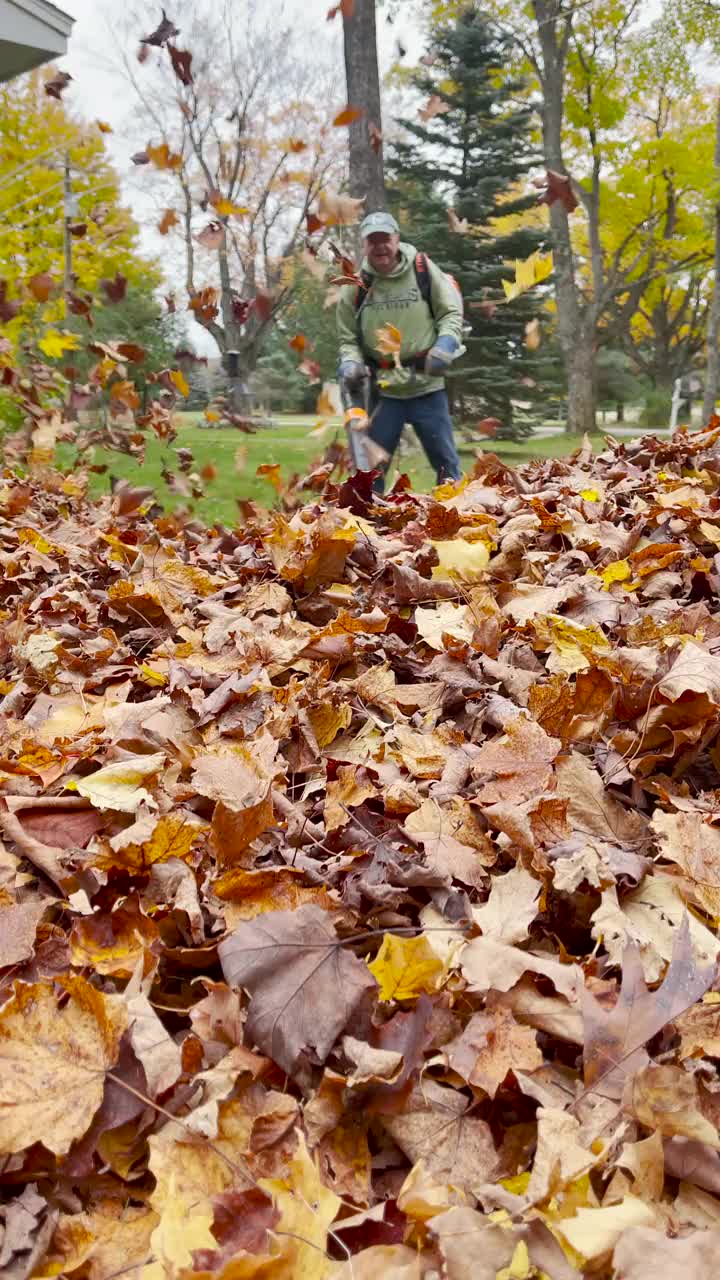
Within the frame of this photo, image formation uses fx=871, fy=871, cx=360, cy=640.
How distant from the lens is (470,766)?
1446 millimetres

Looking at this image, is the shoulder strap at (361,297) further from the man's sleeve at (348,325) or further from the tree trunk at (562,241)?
the tree trunk at (562,241)

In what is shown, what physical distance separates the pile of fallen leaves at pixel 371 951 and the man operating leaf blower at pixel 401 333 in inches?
151

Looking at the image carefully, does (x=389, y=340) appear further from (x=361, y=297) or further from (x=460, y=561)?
(x=460, y=561)

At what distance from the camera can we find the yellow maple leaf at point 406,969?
0.99 m

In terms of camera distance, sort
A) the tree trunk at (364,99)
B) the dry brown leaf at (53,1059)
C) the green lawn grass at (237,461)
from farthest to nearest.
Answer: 1. the green lawn grass at (237,461)
2. the tree trunk at (364,99)
3. the dry brown leaf at (53,1059)

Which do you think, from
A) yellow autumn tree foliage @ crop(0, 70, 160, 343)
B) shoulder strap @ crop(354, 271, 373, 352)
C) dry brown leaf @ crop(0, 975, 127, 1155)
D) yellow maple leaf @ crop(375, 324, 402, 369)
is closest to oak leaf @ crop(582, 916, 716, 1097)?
dry brown leaf @ crop(0, 975, 127, 1155)

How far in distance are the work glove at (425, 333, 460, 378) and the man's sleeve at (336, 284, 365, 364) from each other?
53 cm

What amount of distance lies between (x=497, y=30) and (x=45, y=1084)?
64.8ft

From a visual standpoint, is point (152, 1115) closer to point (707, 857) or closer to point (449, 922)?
point (449, 922)

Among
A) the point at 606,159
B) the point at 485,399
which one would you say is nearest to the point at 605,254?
the point at 606,159

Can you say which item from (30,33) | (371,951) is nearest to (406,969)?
(371,951)

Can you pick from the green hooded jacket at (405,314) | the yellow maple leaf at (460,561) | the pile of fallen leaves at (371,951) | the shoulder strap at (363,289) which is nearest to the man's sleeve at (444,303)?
the green hooded jacket at (405,314)

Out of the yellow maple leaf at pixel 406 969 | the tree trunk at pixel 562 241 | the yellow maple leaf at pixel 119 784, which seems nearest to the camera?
the yellow maple leaf at pixel 406 969

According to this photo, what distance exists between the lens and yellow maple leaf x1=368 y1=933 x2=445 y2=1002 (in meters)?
0.99
